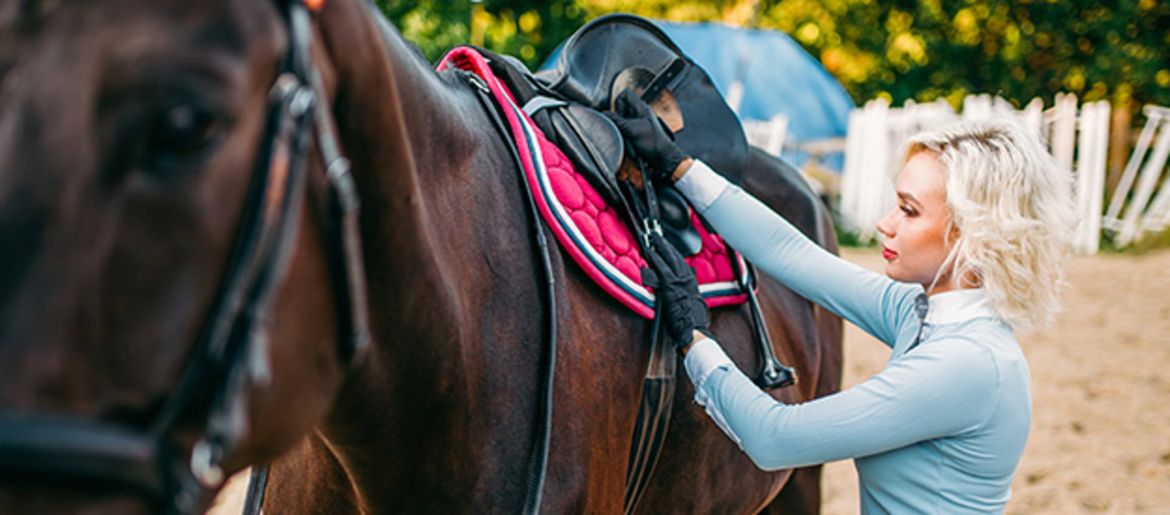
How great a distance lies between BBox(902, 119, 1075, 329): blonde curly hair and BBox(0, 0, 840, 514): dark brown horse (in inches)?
25.4

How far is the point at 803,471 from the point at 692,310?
1.35 meters

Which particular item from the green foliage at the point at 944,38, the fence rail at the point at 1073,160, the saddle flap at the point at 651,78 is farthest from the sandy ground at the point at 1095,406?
the green foliage at the point at 944,38

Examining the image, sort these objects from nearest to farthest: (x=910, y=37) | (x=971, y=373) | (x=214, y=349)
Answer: (x=214, y=349) → (x=971, y=373) → (x=910, y=37)

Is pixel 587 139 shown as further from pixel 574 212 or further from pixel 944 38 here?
pixel 944 38

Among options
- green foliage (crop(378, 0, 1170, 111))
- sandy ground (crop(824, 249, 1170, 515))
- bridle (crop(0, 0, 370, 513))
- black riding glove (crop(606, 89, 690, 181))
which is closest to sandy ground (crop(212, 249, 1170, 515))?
sandy ground (crop(824, 249, 1170, 515))

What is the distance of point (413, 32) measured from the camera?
10883 mm

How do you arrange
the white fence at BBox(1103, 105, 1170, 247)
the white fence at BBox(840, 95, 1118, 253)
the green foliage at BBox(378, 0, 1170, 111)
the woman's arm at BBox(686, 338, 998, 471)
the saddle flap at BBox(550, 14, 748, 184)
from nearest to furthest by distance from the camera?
the woman's arm at BBox(686, 338, 998, 471)
the saddle flap at BBox(550, 14, 748, 184)
the white fence at BBox(840, 95, 1118, 253)
the white fence at BBox(1103, 105, 1170, 247)
the green foliage at BBox(378, 0, 1170, 111)

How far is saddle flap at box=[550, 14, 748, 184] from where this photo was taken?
92.3 inches

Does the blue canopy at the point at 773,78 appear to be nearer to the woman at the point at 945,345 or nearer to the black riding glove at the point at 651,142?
→ the black riding glove at the point at 651,142

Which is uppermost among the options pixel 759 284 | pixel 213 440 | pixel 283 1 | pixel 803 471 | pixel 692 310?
pixel 283 1

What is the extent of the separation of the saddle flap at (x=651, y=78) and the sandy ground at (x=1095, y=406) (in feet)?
8.61

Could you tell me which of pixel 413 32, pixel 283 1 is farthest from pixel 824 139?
pixel 283 1

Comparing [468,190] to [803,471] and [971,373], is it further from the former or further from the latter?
[803,471]

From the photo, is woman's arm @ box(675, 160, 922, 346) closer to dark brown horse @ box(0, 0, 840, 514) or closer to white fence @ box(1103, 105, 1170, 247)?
dark brown horse @ box(0, 0, 840, 514)
